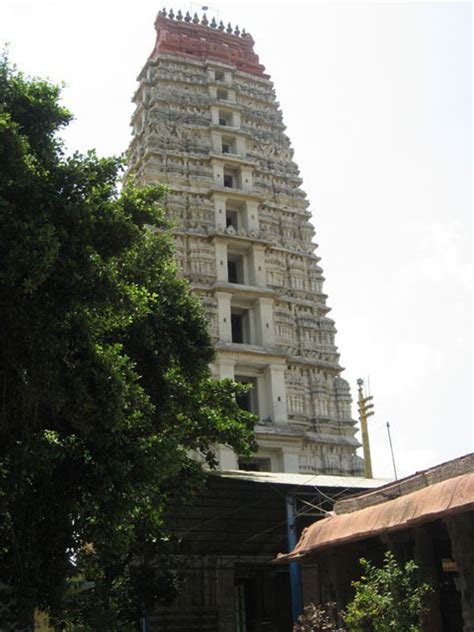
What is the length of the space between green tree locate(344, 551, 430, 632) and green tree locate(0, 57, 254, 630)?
3.69 metres

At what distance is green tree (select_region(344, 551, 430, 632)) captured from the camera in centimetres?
1170

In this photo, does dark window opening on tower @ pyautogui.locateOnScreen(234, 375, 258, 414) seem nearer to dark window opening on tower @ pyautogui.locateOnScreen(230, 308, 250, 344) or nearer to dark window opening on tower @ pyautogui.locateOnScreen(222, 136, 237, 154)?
dark window opening on tower @ pyautogui.locateOnScreen(230, 308, 250, 344)

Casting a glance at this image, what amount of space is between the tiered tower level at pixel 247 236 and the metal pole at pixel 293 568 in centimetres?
712

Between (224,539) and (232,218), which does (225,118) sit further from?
(224,539)

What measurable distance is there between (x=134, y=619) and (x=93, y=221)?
363 inches

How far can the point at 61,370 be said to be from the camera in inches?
455

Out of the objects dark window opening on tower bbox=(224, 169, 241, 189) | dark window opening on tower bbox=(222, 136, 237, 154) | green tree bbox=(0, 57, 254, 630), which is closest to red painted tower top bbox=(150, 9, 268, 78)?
dark window opening on tower bbox=(222, 136, 237, 154)

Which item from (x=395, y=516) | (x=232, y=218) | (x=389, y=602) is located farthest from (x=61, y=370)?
(x=232, y=218)

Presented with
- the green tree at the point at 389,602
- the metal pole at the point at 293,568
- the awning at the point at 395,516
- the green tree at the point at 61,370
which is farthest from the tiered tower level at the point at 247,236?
the green tree at the point at 61,370

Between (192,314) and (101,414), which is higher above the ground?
(192,314)

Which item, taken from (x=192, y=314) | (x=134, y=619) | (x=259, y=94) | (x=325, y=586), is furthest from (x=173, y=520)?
(x=259, y=94)

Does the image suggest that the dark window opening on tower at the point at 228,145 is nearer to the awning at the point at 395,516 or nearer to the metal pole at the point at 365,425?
the metal pole at the point at 365,425

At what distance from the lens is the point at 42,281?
34.4 ft

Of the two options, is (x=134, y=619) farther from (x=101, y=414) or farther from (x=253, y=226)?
(x=253, y=226)
